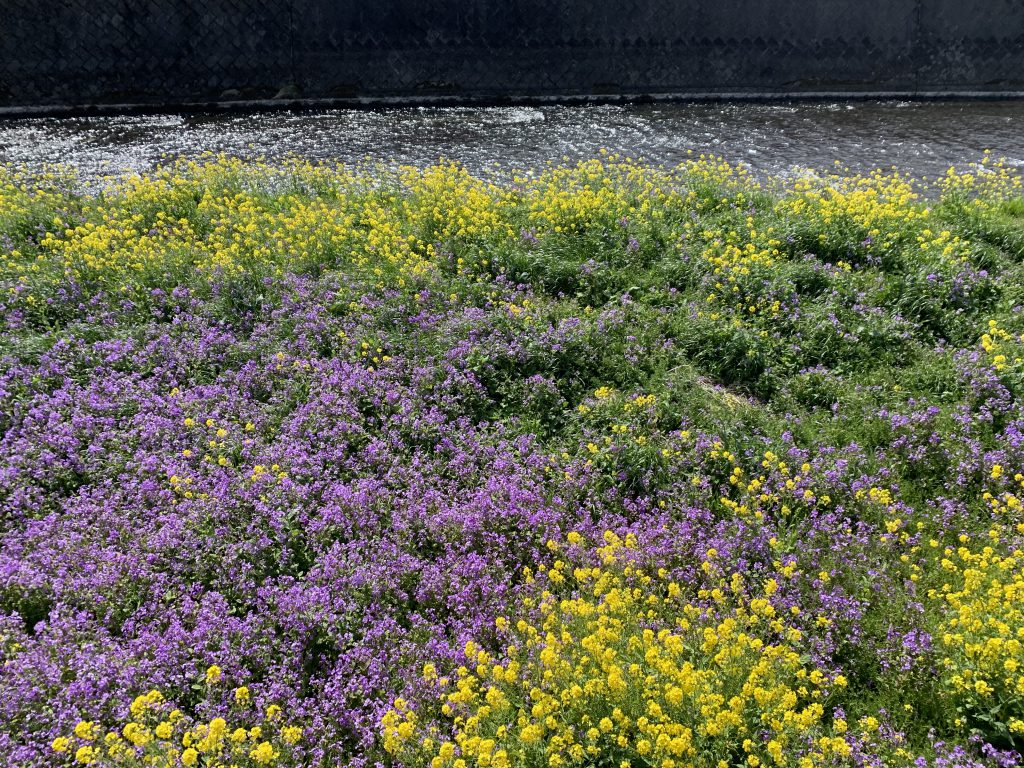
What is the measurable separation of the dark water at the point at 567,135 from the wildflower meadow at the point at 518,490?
680 cm

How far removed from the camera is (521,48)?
23.7 meters

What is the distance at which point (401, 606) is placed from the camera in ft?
17.7

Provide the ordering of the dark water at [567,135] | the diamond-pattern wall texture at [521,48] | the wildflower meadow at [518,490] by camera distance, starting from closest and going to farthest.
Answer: the wildflower meadow at [518,490] < the dark water at [567,135] < the diamond-pattern wall texture at [521,48]

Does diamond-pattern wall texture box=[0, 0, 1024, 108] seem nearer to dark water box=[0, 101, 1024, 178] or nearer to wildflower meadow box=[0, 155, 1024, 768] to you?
dark water box=[0, 101, 1024, 178]

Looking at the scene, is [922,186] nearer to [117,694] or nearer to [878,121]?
[878,121]

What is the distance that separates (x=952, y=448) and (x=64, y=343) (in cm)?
920

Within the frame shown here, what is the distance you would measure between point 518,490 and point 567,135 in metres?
15.3

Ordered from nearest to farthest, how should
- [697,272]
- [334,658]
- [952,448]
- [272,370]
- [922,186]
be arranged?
[334,658]
[952,448]
[272,370]
[697,272]
[922,186]

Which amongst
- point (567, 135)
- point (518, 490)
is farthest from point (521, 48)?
point (518, 490)

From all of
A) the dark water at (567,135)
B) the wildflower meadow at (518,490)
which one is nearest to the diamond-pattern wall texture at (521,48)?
the dark water at (567,135)

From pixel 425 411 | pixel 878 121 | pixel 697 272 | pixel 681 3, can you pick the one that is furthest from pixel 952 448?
pixel 681 3

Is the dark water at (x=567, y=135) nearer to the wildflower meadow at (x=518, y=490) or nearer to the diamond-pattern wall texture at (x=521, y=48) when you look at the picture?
the diamond-pattern wall texture at (x=521, y=48)

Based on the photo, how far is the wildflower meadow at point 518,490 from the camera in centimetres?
438

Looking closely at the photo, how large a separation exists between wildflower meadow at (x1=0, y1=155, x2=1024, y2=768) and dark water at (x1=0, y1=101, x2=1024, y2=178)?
6.80 meters
